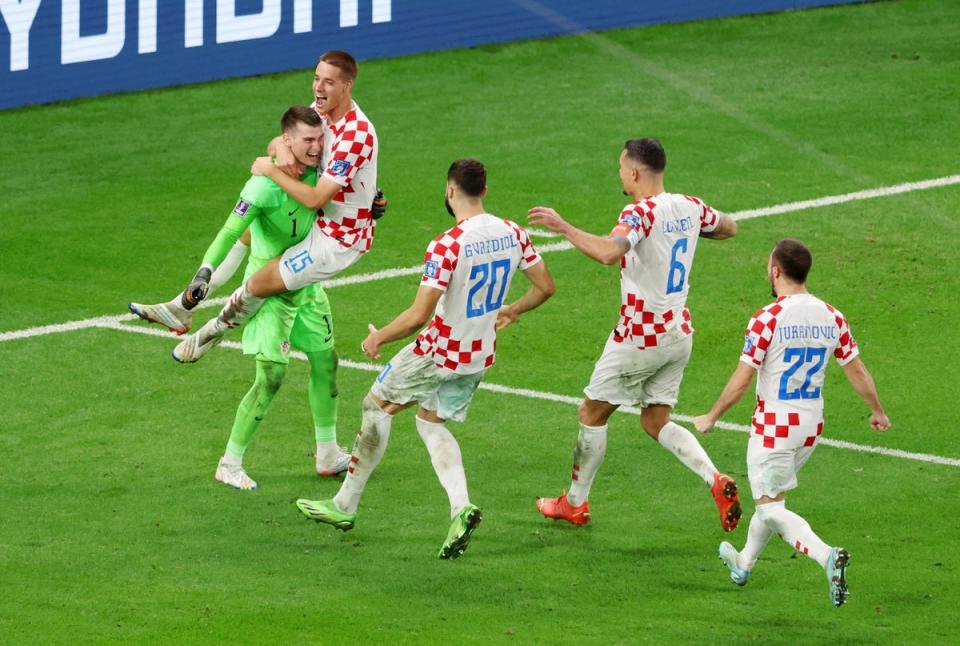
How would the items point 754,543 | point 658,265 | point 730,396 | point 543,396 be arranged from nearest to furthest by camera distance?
point 730,396, point 754,543, point 658,265, point 543,396

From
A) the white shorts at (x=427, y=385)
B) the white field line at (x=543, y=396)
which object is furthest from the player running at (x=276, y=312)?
the white field line at (x=543, y=396)

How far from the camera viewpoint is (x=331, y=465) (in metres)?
11.5

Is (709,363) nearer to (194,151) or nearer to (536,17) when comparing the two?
(194,151)

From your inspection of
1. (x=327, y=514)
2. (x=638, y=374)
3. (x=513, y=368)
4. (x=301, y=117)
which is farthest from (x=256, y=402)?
(x=513, y=368)

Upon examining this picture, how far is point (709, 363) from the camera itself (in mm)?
13609

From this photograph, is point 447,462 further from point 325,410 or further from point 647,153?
point 647,153

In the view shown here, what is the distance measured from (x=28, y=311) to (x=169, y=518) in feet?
14.5

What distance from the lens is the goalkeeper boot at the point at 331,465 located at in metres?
11.5

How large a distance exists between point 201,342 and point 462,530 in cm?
270

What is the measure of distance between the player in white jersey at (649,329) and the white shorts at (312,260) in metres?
1.65

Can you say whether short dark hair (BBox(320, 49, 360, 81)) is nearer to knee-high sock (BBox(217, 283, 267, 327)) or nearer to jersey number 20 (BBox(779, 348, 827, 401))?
knee-high sock (BBox(217, 283, 267, 327))

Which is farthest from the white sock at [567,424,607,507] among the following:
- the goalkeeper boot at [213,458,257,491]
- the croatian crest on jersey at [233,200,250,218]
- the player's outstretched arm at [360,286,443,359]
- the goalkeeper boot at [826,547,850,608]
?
the croatian crest on jersey at [233,200,250,218]

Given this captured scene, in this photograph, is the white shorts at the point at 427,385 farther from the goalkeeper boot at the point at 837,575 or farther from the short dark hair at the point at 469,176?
the goalkeeper boot at the point at 837,575

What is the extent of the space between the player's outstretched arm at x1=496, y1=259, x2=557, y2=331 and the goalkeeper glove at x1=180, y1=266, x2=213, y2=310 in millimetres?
1915
